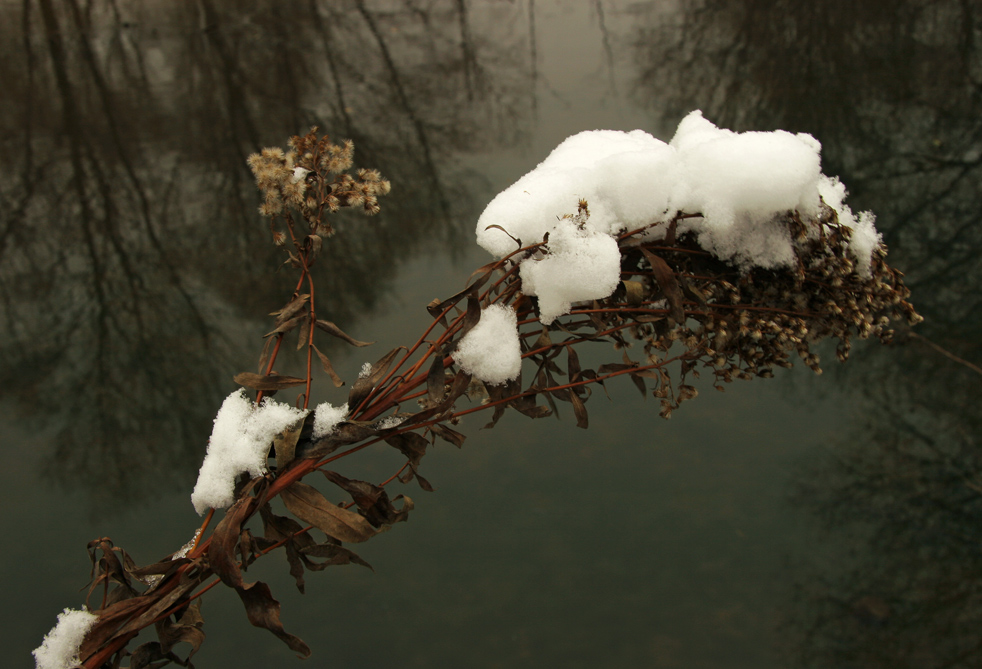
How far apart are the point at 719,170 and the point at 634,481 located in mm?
830

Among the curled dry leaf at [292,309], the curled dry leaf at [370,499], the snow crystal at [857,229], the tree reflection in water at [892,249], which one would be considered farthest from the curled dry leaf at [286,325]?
the tree reflection in water at [892,249]

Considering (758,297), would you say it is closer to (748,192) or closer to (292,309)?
(748,192)

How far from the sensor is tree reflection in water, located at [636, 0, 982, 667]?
122cm

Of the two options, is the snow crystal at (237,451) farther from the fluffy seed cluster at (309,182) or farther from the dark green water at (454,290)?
the dark green water at (454,290)

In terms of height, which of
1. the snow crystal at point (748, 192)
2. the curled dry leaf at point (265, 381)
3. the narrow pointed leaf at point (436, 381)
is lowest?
the curled dry leaf at point (265, 381)

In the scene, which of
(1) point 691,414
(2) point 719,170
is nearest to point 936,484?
(1) point 691,414

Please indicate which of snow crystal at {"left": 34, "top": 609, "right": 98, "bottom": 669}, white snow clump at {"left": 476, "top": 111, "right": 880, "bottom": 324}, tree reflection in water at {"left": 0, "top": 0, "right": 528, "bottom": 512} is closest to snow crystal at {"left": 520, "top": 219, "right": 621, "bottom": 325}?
white snow clump at {"left": 476, "top": 111, "right": 880, "bottom": 324}

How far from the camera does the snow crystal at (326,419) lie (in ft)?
2.25

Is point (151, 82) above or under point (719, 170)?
above

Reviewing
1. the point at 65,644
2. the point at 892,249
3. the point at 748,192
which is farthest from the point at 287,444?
the point at 892,249

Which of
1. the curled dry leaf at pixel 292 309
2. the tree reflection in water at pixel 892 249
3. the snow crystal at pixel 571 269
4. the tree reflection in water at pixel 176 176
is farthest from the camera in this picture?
the tree reflection in water at pixel 176 176

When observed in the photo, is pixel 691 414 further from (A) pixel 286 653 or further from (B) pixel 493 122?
(B) pixel 493 122

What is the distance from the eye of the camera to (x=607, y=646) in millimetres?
1177

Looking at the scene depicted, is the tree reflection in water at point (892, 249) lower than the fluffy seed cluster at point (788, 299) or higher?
higher
